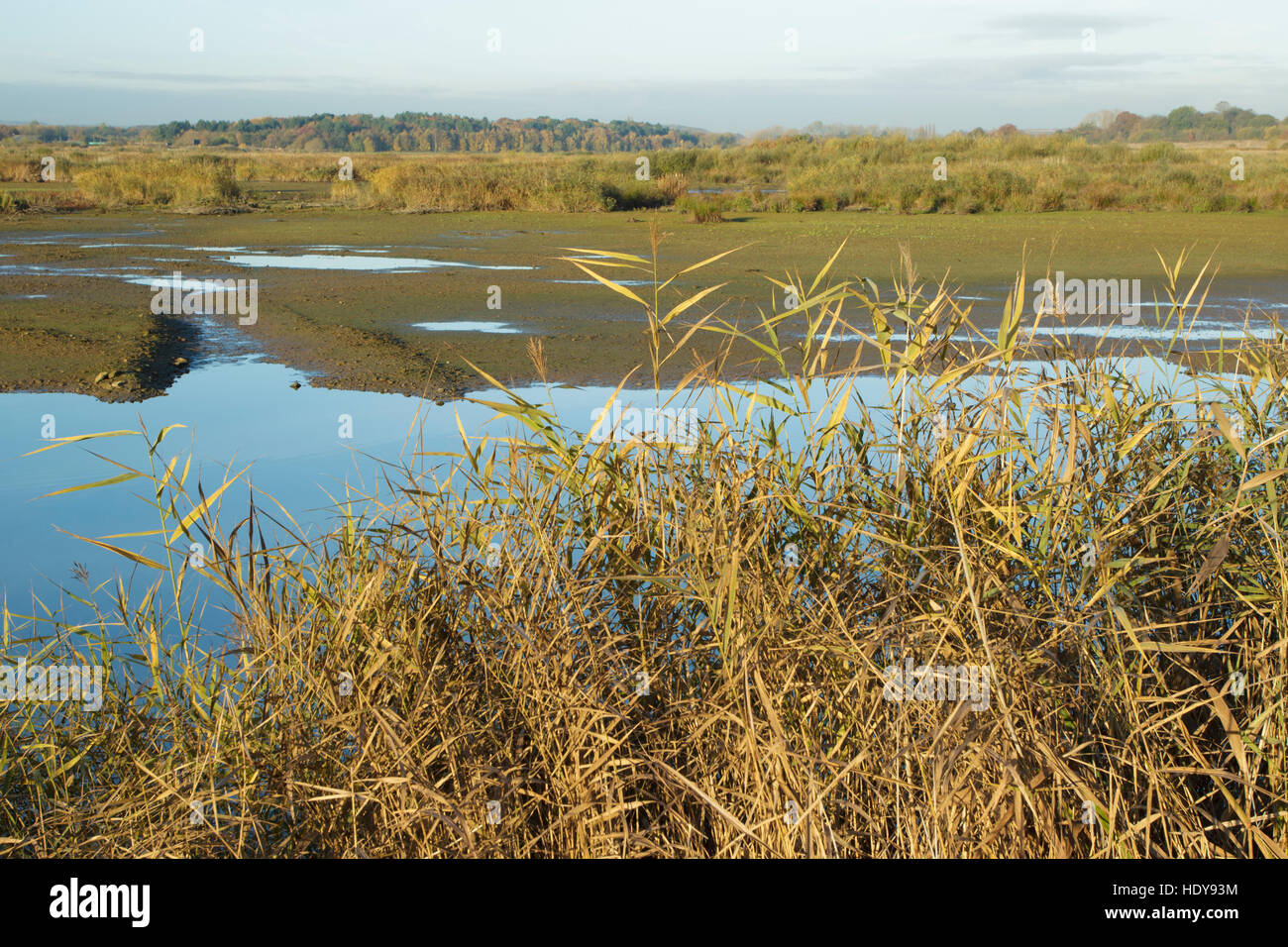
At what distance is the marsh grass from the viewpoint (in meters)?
2.84

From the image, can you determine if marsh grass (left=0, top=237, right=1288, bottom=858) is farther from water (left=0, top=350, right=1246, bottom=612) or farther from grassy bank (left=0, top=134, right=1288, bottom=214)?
grassy bank (left=0, top=134, right=1288, bottom=214)

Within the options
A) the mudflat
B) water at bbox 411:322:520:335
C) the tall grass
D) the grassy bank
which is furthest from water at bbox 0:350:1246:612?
the tall grass

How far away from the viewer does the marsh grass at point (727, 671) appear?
112 inches

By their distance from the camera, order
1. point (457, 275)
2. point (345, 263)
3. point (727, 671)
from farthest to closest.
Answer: point (345, 263) < point (457, 275) < point (727, 671)

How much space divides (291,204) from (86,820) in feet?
84.9

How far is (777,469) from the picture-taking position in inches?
146

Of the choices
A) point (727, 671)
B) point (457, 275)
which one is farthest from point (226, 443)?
point (457, 275)

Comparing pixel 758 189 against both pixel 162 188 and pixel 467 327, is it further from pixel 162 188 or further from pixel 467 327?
pixel 467 327

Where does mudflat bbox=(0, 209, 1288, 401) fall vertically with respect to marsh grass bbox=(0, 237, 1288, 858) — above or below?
above

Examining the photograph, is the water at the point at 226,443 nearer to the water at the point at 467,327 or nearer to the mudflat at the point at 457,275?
the mudflat at the point at 457,275

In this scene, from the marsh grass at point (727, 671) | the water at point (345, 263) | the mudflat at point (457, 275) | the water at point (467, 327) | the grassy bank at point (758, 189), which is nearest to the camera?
the marsh grass at point (727, 671)

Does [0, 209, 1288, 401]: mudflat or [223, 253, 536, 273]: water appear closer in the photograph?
[0, 209, 1288, 401]: mudflat

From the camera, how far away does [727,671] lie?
2.90 meters

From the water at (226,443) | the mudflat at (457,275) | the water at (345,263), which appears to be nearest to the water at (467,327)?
the mudflat at (457,275)
